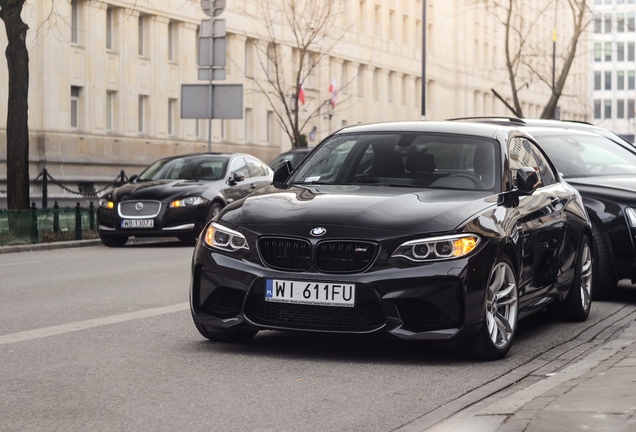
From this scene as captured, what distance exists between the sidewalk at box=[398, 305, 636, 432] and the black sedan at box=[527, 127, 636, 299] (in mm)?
2782

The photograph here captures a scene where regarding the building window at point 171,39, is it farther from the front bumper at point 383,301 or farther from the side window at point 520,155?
the front bumper at point 383,301

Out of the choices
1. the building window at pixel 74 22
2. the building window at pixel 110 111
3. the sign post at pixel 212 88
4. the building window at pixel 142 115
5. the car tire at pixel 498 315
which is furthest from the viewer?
the building window at pixel 142 115

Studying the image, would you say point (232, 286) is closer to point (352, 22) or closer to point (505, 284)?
point (505, 284)

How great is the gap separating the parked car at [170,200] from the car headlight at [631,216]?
10087 mm

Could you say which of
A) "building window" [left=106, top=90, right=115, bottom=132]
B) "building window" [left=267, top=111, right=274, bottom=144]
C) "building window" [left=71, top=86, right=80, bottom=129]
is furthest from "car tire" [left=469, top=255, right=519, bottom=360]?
"building window" [left=267, top=111, right=274, bottom=144]

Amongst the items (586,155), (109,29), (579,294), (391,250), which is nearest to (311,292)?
(391,250)

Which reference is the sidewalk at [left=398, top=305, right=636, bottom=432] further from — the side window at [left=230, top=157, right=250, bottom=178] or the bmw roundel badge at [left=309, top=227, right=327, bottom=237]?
the side window at [left=230, top=157, right=250, bottom=178]

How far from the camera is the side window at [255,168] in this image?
22.1 m

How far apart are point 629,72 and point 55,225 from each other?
124483 millimetres

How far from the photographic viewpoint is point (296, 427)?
545cm

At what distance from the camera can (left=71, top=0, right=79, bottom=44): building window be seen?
44688mm

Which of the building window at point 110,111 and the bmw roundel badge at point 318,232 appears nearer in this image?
the bmw roundel badge at point 318,232

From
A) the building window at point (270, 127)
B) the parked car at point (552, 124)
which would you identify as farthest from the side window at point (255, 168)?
the building window at point (270, 127)

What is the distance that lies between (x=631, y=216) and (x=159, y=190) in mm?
10556
